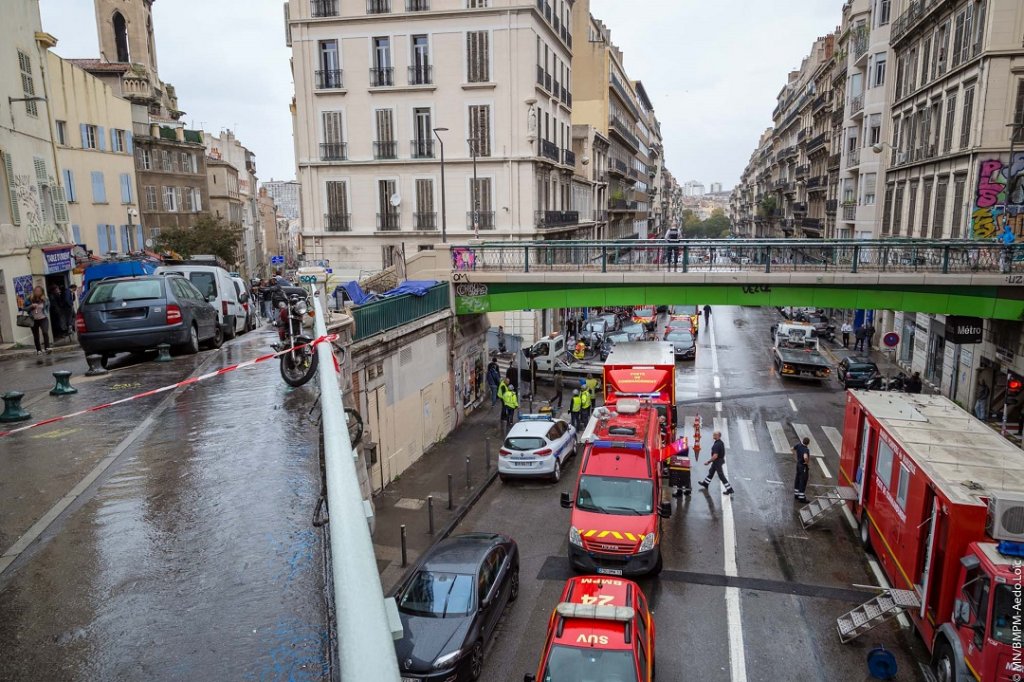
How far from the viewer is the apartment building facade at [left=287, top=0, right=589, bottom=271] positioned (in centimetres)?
3647

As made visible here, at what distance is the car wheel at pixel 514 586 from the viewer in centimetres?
1308

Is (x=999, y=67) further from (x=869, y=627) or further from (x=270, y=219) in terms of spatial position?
(x=270, y=219)

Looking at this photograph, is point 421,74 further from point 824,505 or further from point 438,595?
point 438,595

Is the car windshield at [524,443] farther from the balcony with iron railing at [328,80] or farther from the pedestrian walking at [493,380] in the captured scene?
the balcony with iron railing at [328,80]

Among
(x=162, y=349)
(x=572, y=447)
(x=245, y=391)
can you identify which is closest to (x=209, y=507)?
(x=245, y=391)

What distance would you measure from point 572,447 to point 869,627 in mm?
11530

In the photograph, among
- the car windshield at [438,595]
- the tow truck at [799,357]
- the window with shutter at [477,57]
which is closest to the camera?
the car windshield at [438,595]

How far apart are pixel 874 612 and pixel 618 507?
4.96m

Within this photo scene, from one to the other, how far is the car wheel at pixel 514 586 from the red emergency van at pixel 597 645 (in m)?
3.00

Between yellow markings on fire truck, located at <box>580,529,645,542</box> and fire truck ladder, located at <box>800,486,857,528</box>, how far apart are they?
535cm

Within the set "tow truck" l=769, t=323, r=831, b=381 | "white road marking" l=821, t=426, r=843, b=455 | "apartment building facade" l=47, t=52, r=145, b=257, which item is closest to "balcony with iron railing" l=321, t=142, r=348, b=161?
"apartment building facade" l=47, t=52, r=145, b=257

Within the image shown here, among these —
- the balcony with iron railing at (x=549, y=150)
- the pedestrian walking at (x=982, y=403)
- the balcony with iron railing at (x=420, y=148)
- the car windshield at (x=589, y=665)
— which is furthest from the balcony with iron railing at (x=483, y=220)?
the car windshield at (x=589, y=665)

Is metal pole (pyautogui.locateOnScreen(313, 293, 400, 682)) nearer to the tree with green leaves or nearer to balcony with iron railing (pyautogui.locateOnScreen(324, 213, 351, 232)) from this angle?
balcony with iron railing (pyautogui.locateOnScreen(324, 213, 351, 232))

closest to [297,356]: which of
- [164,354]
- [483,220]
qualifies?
[164,354]
